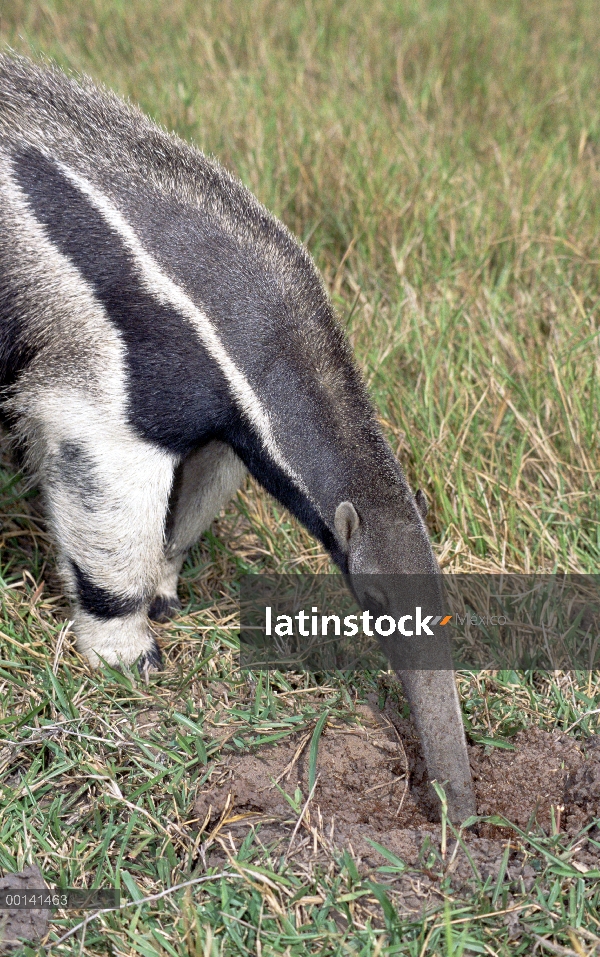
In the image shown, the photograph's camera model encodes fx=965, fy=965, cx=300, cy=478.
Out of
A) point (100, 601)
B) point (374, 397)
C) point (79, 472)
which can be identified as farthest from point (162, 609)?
point (374, 397)

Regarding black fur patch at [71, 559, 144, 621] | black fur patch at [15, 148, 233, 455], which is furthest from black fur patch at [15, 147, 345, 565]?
black fur patch at [71, 559, 144, 621]

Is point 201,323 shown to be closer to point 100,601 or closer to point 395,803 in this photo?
point 100,601

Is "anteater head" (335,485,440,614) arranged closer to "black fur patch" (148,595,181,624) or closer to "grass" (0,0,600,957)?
"grass" (0,0,600,957)

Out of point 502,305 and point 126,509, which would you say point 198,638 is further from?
point 502,305

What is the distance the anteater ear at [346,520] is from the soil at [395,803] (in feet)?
2.77

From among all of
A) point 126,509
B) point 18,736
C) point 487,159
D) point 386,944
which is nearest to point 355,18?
point 487,159

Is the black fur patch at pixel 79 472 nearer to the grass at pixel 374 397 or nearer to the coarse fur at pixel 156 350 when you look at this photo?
the coarse fur at pixel 156 350

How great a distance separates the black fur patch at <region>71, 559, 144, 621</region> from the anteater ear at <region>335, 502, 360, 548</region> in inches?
41.2

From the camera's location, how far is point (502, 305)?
18.7 feet

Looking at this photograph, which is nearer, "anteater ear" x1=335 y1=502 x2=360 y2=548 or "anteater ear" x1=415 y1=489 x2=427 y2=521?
"anteater ear" x1=335 y1=502 x2=360 y2=548

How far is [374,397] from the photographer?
5.07m

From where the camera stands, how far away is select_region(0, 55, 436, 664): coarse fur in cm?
347

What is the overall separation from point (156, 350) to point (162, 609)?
149 cm

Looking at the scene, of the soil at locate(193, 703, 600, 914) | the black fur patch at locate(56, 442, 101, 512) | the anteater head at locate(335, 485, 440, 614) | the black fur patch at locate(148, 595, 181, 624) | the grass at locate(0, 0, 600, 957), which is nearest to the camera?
the grass at locate(0, 0, 600, 957)
